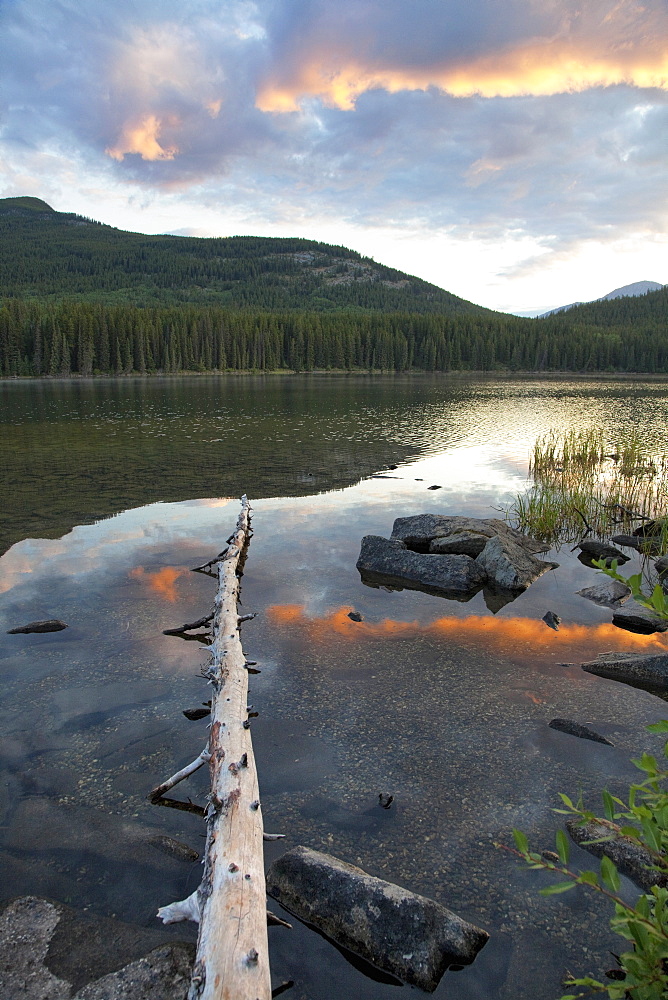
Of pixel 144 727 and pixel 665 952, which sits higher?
pixel 665 952

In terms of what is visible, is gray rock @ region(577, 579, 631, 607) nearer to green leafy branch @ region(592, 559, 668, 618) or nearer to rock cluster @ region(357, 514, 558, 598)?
rock cluster @ region(357, 514, 558, 598)

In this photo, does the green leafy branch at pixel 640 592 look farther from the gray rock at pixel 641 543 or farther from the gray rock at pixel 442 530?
the gray rock at pixel 641 543

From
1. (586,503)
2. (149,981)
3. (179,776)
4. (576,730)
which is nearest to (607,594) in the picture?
(576,730)

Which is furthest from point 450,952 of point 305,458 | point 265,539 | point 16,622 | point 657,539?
point 305,458

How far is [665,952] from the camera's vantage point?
2625 millimetres

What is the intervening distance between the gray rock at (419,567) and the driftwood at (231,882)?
255 inches

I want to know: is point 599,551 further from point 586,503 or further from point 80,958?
point 80,958

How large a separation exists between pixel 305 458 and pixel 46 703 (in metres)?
21.5

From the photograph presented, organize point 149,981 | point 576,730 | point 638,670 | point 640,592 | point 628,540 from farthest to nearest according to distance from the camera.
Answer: point 628,540, point 638,670, point 576,730, point 149,981, point 640,592

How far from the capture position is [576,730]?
7117 millimetres

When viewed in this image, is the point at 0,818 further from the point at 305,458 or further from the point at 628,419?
the point at 628,419

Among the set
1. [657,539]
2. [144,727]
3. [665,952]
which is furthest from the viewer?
[657,539]

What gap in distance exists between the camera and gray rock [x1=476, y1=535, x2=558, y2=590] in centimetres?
1227

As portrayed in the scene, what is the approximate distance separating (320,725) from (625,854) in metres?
3.48
